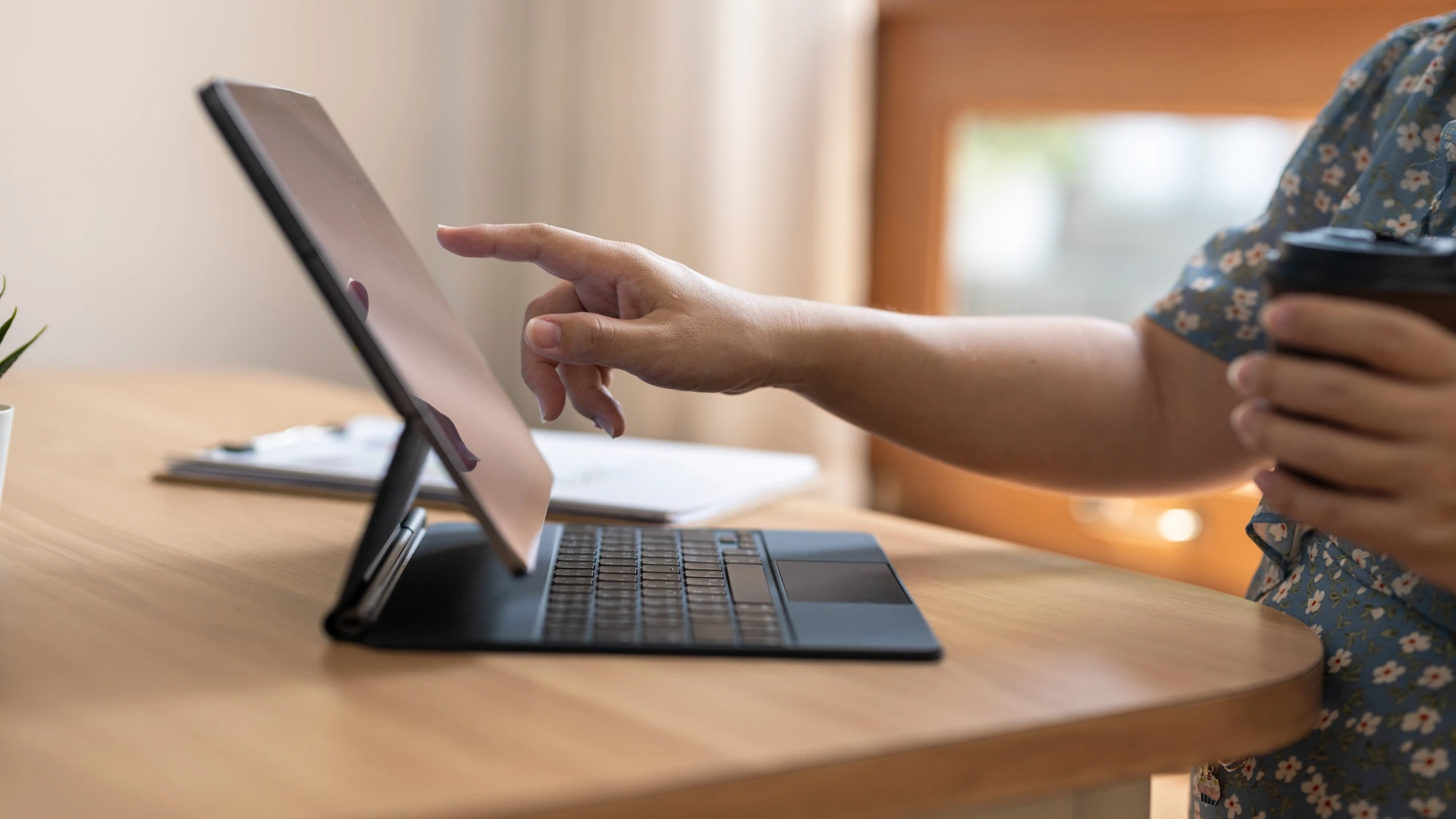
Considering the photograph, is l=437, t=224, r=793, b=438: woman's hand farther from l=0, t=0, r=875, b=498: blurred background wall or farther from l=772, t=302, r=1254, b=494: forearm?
l=0, t=0, r=875, b=498: blurred background wall

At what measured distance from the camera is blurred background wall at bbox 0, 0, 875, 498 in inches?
67.6

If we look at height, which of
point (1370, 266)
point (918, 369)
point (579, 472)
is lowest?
point (579, 472)

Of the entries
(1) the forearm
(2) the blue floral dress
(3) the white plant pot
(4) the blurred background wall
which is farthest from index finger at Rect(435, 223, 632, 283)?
(4) the blurred background wall

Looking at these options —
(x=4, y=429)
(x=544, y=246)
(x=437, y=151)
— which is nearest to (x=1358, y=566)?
(x=544, y=246)

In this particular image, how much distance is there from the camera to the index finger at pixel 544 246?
676mm

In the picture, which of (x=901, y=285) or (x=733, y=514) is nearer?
(x=733, y=514)

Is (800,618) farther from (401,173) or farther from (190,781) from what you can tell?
(401,173)

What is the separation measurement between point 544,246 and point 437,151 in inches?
57.6

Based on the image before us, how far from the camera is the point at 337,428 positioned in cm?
103

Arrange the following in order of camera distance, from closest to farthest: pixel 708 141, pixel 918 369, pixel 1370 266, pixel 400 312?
1. pixel 1370 266
2. pixel 400 312
3. pixel 918 369
4. pixel 708 141

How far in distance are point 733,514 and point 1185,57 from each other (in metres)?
0.97

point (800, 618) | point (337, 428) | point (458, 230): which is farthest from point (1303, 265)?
point (337, 428)

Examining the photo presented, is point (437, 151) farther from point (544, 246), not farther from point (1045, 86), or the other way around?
point (544, 246)

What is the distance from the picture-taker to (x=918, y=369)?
2.54ft
